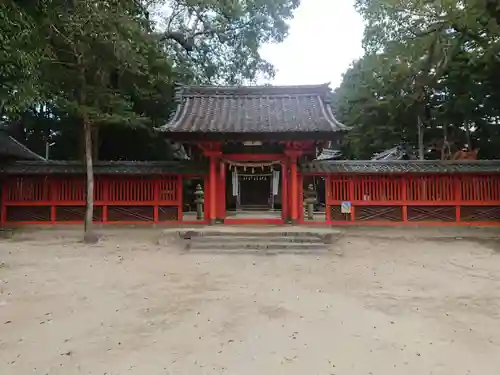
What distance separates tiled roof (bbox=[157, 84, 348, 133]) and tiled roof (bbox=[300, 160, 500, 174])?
1603 millimetres

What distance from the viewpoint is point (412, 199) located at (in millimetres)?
13734

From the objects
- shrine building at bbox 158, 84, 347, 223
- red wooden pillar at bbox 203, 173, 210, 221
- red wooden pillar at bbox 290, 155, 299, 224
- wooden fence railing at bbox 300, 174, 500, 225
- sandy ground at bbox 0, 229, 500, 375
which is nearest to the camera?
sandy ground at bbox 0, 229, 500, 375

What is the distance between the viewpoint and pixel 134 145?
20.7 metres

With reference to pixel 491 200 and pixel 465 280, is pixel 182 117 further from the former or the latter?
pixel 491 200

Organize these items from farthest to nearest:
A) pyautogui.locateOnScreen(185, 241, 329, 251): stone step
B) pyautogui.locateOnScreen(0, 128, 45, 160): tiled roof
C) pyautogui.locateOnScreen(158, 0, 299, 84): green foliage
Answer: pyautogui.locateOnScreen(158, 0, 299, 84): green foliage
pyautogui.locateOnScreen(0, 128, 45, 160): tiled roof
pyautogui.locateOnScreen(185, 241, 329, 251): stone step

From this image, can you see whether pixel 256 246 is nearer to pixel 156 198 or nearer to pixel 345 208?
pixel 345 208

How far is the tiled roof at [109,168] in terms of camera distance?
45.1 ft

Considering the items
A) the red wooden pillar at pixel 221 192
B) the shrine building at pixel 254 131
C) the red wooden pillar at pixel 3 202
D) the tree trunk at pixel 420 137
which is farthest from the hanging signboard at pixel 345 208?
the tree trunk at pixel 420 137

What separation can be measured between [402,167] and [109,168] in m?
10.1

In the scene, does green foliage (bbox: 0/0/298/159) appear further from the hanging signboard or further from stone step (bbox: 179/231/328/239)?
the hanging signboard

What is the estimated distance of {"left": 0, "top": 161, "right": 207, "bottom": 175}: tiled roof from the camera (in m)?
13.7

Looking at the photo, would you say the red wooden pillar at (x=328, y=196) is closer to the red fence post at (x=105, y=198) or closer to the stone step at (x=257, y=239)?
the stone step at (x=257, y=239)

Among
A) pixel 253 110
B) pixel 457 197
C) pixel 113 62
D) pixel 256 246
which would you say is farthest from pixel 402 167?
pixel 113 62

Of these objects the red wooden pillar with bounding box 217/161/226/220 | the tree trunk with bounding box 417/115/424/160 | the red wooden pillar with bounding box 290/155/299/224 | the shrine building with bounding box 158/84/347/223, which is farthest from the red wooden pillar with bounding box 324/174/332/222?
the tree trunk with bounding box 417/115/424/160
